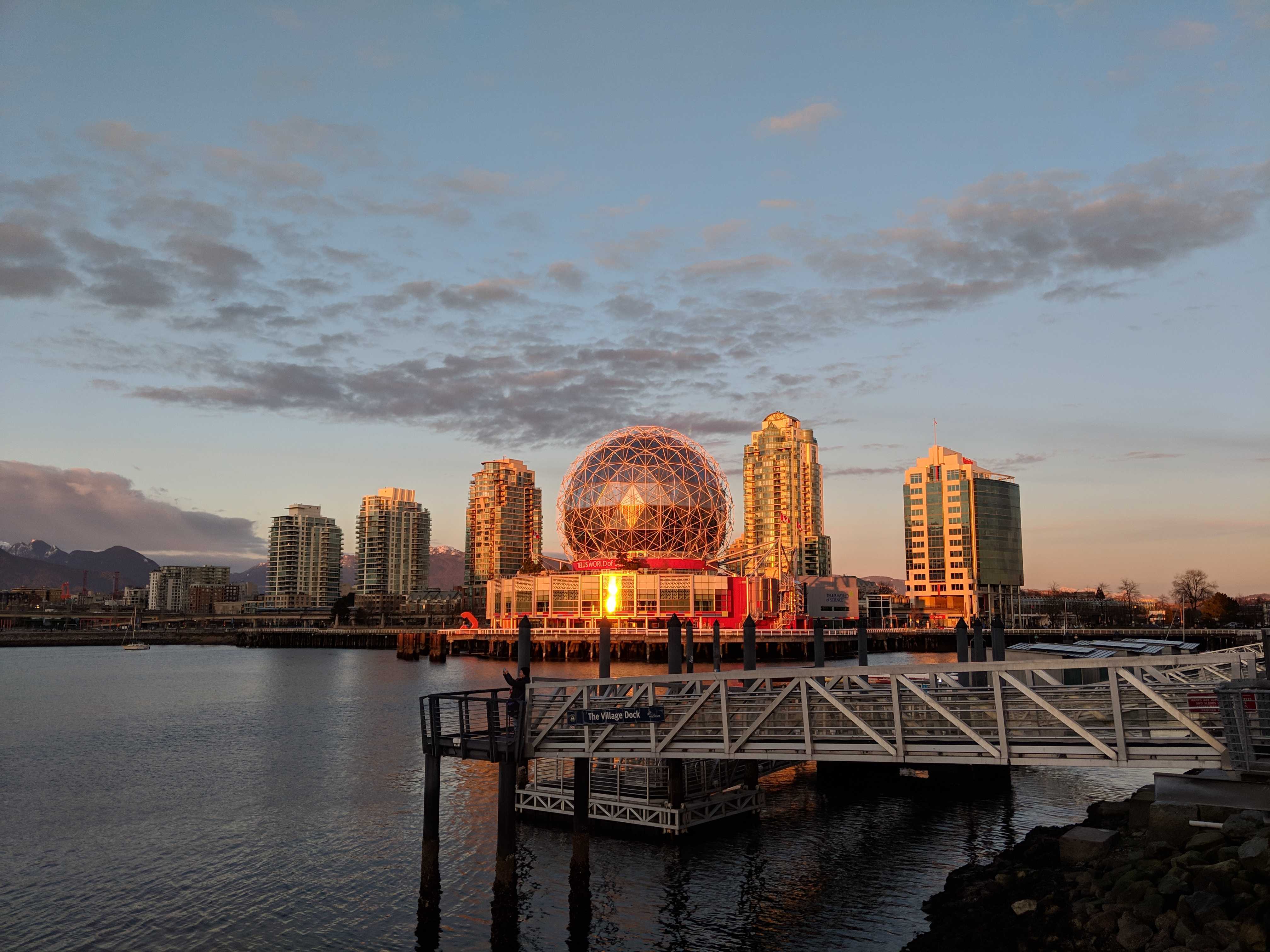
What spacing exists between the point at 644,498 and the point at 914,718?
10250 centimetres

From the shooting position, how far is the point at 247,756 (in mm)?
44219

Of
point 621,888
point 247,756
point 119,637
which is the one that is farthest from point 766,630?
point 119,637

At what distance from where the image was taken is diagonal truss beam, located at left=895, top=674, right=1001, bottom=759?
17562 mm

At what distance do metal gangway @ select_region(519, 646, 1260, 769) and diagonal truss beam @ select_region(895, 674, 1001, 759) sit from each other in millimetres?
30

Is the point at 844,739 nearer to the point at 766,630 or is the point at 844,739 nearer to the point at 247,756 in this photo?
the point at 247,756

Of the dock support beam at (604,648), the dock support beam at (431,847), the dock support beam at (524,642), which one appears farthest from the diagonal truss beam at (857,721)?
the dock support beam at (604,648)

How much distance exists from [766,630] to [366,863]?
338 feet

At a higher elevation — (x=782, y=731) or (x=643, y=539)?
(x=643, y=539)

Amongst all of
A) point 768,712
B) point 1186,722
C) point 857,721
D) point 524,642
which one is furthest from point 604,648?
point 1186,722

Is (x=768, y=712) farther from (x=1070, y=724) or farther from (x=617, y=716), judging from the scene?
(x=1070, y=724)

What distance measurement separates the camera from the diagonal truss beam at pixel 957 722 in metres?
17.6

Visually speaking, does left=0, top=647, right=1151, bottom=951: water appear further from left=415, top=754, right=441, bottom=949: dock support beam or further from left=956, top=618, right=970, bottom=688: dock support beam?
left=956, top=618, right=970, bottom=688: dock support beam

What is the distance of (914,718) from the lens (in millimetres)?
20203

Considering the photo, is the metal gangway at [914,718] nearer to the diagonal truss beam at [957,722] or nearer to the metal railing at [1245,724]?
the diagonal truss beam at [957,722]
